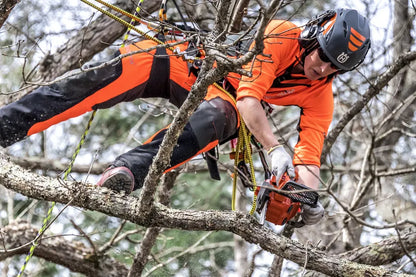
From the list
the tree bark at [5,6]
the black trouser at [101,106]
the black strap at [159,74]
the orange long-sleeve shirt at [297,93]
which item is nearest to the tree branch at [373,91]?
the orange long-sleeve shirt at [297,93]

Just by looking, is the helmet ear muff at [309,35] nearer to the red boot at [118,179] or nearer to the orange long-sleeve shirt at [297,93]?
the orange long-sleeve shirt at [297,93]

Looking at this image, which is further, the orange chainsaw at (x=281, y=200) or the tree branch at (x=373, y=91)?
the tree branch at (x=373, y=91)

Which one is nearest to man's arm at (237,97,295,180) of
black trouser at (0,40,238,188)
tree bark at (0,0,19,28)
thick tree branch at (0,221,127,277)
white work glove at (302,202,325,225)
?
→ black trouser at (0,40,238,188)

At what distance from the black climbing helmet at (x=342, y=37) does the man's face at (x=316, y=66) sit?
4 cm

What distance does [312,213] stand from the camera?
356cm

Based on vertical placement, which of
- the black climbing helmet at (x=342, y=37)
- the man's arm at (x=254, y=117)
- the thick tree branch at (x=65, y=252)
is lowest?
the thick tree branch at (x=65, y=252)

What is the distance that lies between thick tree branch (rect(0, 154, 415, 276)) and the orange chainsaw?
0.97 ft

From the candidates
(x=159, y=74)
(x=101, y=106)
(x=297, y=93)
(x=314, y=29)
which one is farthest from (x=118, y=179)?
(x=314, y=29)

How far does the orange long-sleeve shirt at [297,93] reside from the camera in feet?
11.6

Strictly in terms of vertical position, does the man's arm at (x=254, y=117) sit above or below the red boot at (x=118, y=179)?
above

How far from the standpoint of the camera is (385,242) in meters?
4.05

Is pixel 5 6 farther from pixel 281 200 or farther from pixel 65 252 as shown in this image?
pixel 65 252

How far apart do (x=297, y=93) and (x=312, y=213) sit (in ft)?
2.54

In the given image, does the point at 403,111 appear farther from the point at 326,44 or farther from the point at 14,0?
the point at 14,0
